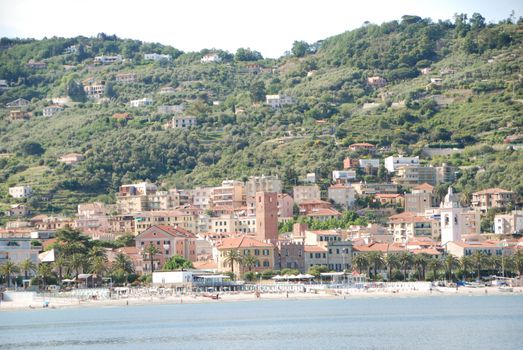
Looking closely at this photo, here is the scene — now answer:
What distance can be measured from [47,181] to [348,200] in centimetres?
3700

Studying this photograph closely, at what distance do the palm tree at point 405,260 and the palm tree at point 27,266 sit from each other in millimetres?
31602

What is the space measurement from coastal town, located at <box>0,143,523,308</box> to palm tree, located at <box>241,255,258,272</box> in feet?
0.41

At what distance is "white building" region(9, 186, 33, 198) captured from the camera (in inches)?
6816

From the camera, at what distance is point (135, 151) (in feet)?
617

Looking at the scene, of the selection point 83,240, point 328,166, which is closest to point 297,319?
point 83,240

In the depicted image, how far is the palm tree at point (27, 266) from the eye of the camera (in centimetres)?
12662

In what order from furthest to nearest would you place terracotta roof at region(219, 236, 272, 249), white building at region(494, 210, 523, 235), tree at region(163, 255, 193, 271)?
1. white building at region(494, 210, 523, 235)
2. tree at region(163, 255, 193, 271)
3. terracotta roof at region(219, 236, 272, 249)

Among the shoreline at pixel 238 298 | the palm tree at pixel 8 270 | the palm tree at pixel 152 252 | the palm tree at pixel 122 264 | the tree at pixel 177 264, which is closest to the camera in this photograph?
the shoreline at pixel 238 298

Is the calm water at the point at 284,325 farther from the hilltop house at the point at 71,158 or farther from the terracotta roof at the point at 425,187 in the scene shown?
the hilltop house at the point at 71,158

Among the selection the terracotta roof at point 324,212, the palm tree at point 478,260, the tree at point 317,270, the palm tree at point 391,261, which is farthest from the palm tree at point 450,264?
the terracotta roof at point 324,212

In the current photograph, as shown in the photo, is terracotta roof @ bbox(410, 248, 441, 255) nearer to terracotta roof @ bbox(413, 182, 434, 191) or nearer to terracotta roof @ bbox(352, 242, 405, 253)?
terracotta roof @ bbox(352, 242, 405, 253)

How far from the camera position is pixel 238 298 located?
121125mm

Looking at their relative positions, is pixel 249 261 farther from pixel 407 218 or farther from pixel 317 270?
pixel 407 218

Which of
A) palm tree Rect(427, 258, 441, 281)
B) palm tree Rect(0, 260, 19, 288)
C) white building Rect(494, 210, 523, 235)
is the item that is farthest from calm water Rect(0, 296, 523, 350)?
white building Rect(494, 210, 523, 235)
